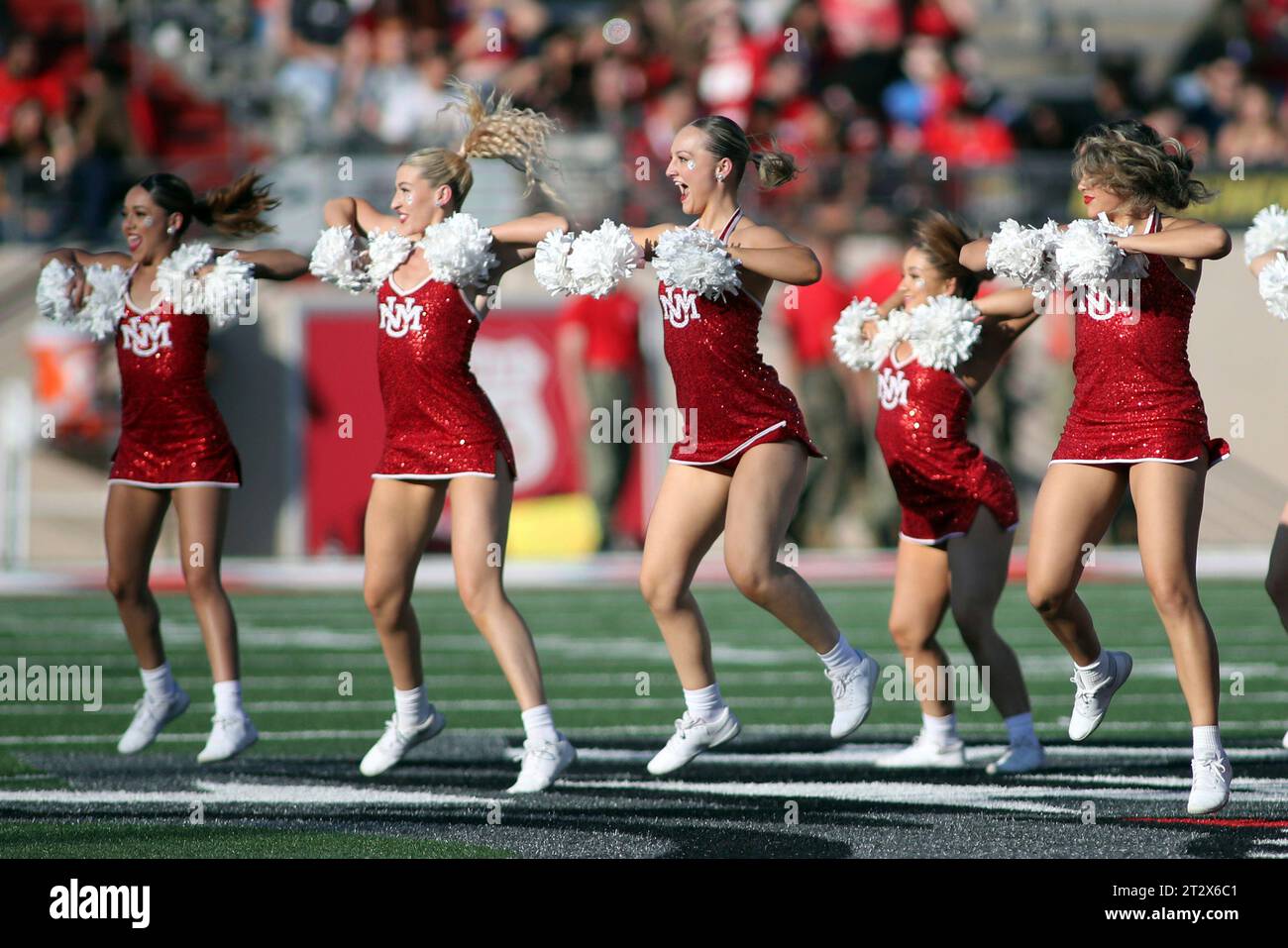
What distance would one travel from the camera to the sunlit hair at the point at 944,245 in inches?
218

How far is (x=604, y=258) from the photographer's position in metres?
4.64

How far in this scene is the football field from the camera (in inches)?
165

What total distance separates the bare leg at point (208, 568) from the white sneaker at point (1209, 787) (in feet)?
9.21

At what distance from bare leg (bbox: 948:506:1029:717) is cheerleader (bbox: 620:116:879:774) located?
0.65m

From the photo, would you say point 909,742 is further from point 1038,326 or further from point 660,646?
point 1038,326

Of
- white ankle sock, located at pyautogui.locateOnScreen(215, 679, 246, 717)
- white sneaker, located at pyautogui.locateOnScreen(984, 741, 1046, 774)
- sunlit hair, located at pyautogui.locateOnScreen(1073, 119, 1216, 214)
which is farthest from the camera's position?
white ankle sock, located at pyautogui.locateOnScreen(215, 679, 246, 717)

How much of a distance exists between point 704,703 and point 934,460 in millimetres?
1126

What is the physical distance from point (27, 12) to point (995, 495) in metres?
13.1

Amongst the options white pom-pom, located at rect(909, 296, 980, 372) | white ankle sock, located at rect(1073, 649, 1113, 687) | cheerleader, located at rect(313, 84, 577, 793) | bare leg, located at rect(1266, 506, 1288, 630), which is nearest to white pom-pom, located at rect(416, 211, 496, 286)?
cheerleader, located at rect(313, 84, 577, 793)

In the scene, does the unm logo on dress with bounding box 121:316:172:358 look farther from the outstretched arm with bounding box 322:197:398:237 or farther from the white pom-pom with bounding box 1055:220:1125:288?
the white pom-pom with bounding box 1055:220:1125:288

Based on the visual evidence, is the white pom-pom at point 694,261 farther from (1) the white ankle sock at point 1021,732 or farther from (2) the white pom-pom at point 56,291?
(2) the white pom-pom at point 56,291

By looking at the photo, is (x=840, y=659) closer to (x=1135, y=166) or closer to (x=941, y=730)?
Answer: (x=941, y=730)

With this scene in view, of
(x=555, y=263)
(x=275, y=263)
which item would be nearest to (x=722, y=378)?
(x=555, y=263)

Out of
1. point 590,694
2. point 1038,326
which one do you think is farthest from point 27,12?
point 590,694
